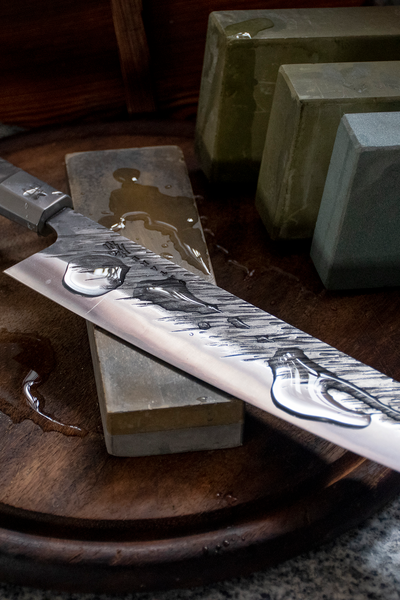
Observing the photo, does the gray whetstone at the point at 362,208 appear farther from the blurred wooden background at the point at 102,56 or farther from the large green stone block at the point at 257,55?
the blurred wooden background at the point at 102,56

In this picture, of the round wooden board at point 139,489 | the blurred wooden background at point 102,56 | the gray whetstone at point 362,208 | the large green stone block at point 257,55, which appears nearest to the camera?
the round wooden board at point 139,489

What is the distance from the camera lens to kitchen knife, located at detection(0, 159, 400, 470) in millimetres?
467

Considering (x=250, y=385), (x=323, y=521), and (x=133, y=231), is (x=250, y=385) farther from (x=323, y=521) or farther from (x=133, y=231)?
(x=133, y=231)

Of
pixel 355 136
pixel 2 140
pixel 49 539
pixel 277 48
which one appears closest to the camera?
pixel 49 539

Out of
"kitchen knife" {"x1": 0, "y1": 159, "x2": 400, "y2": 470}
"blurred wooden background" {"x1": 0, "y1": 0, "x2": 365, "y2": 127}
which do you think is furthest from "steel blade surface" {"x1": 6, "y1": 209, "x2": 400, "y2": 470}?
"blurred wooden background" {"x1": 0, "y1": 0, "x2": 365, "y2": 127}

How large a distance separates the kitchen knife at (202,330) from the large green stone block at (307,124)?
0.16 meters

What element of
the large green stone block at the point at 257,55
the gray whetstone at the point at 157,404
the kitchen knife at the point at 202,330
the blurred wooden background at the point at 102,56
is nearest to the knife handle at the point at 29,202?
the kitchen knife at the point at 202,330

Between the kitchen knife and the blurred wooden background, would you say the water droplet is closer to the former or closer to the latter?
the kitchen knife

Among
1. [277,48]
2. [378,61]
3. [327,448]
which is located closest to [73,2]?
[277,48]

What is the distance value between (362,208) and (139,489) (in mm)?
340

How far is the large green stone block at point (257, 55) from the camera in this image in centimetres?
70

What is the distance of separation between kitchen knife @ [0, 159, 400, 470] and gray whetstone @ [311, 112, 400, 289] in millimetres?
130

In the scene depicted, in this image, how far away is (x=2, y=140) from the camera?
841 mm

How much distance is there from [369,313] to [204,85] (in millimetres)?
364
